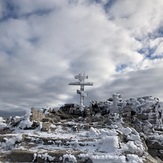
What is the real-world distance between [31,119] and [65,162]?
42.2 ft

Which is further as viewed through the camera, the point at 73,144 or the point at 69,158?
the point at 73,144

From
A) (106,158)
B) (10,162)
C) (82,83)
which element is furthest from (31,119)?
(82,83)

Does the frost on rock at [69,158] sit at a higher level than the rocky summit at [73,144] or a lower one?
lower

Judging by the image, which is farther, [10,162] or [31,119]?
[31,119]

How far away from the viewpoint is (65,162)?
22250mm

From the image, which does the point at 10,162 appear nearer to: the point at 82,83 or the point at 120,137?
the point at 120,137

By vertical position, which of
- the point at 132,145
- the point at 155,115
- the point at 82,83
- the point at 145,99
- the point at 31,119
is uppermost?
the point at 82,83

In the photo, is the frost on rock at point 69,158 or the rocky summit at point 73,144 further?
the rocky summit at point 73,144

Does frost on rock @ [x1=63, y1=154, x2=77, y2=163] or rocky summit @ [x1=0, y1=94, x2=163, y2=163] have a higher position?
rocky summit @ [x1=0, y1=94, x2=163, y2=163]

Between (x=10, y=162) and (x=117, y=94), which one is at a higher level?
(x=117, y=94)

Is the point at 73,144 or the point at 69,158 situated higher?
the point at 73,144

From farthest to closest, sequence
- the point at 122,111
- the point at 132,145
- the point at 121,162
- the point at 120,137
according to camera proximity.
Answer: the point at 122,111 → the point at 120,137 → the point at 132,145 → the point at 121,162

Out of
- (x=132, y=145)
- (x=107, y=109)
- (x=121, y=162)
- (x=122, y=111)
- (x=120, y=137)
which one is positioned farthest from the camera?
(x=107, y=109)

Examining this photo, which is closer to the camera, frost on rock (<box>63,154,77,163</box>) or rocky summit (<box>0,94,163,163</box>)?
frost on rock (<box>63,154,77,163</box>)
